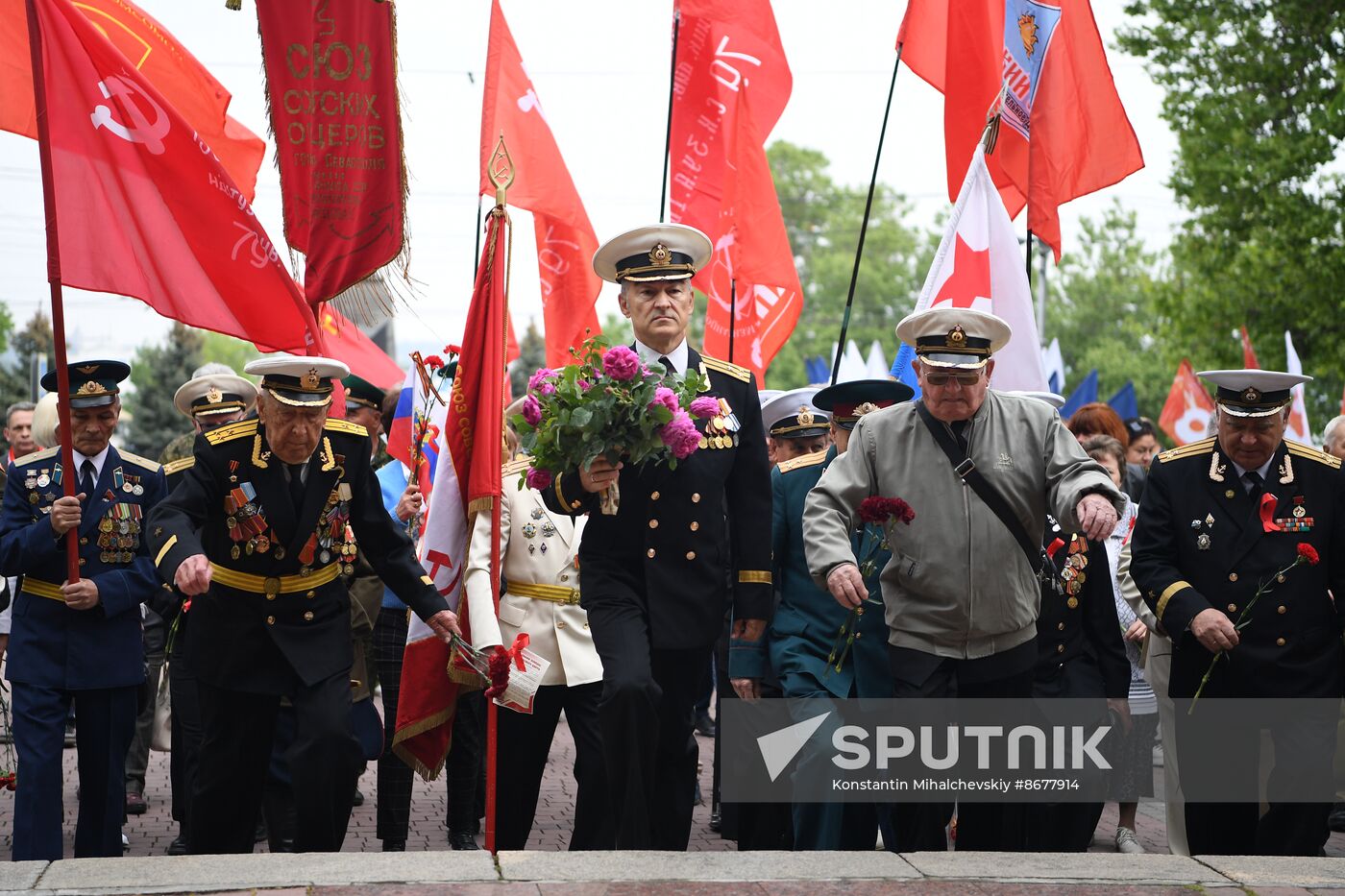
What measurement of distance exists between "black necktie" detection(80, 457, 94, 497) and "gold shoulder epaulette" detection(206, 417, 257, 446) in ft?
3.85

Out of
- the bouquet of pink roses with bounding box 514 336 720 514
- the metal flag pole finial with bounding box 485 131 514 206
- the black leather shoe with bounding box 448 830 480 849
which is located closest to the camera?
the bouquet of pink roses with bounding box 514 336 720 514

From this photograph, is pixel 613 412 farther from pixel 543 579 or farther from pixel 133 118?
pixel 133 118

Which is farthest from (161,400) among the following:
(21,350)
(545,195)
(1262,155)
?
(545,195)

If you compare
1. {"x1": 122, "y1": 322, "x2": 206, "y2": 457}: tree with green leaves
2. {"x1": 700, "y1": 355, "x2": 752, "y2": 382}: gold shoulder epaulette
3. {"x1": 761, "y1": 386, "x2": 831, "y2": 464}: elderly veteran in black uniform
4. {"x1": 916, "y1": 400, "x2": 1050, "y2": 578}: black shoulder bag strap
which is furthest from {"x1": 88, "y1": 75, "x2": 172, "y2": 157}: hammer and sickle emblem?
{"x1": 122, "y1": 322, "x2": 206, "y2": 457}: tree with green leaves

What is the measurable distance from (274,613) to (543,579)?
4.74 ft

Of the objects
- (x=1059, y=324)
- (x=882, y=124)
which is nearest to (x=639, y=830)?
(x=882, y=124)

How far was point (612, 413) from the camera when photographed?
6.00 m

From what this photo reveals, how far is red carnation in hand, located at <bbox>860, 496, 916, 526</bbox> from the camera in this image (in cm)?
623

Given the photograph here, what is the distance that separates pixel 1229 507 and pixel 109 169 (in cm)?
480

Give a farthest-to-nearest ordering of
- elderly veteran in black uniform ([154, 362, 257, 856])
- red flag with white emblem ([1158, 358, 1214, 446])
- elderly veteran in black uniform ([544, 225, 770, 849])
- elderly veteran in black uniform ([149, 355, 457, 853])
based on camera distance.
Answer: red flag with white emblem ([1158, 358, 1214, 446])
elderly veteran in black uniform ([154, 362, 257, 856])
elderly veteran in black uniform ([149, 355, 457, 853])
elderly veteran in black uniform ([544, 225, 770, 849])

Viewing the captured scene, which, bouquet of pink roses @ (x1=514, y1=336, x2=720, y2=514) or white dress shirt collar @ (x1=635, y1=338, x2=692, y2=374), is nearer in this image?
bouquet of pink roses @ (x1=514, y1=336, x2=720, y2=514)

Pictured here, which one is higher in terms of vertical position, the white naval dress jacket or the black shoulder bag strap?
the black shoulder bag strap
